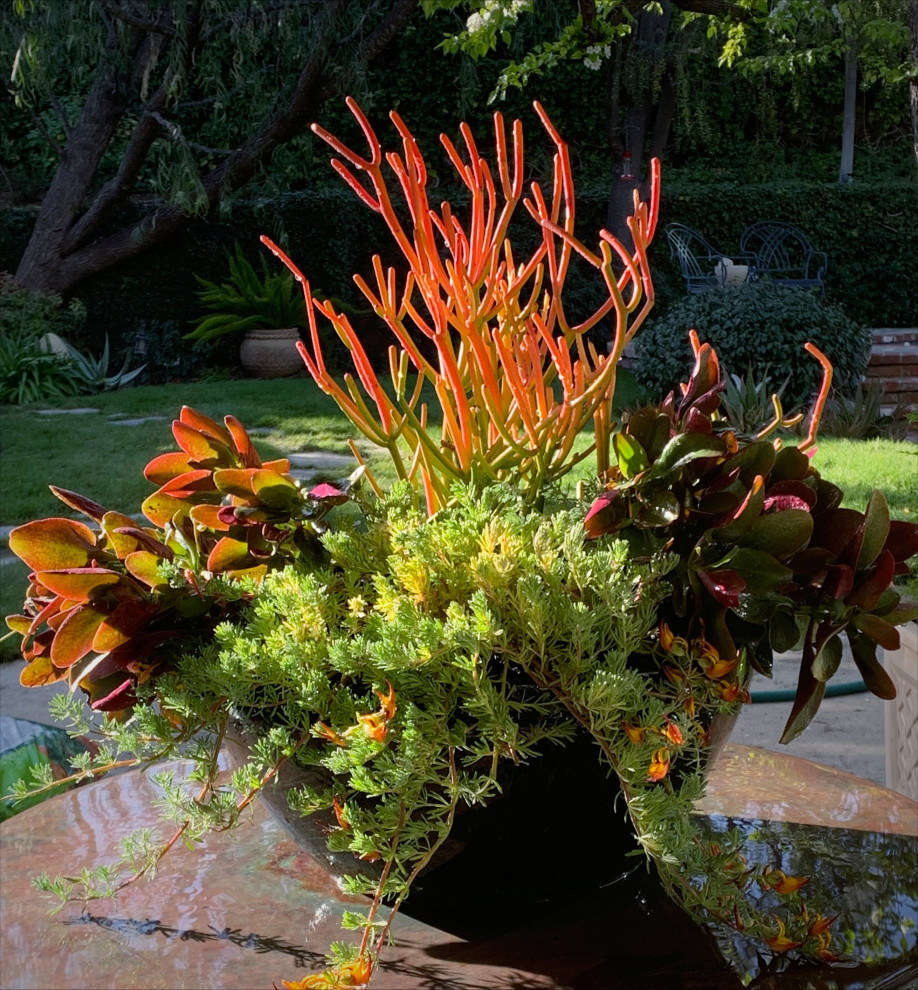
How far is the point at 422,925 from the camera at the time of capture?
3.02 feet

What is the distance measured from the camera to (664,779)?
2.66 ft

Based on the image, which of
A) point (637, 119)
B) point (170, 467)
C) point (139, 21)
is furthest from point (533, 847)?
point (637, 119)

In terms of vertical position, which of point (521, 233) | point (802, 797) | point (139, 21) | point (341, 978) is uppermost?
point (139, 21)

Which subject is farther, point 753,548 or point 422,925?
point 422,925

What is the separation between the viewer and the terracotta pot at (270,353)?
9938mm

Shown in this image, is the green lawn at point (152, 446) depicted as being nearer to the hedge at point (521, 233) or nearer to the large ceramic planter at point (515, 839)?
the hedge at point (521, 233)

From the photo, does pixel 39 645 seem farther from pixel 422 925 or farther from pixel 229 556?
pixel 422 925

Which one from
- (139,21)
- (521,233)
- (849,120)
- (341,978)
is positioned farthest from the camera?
(849,120)

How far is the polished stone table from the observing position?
86 centimetres

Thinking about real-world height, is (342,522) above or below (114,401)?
above

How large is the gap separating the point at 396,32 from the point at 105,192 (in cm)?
307

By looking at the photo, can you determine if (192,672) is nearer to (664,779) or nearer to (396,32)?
(664,779)

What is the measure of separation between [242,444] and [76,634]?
20 cm

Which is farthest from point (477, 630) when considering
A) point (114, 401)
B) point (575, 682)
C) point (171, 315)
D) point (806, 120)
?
point (806, 120)
